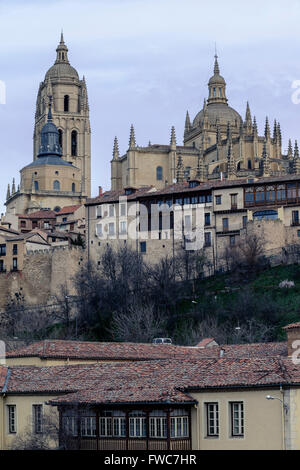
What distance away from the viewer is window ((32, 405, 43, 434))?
37219 millimetres

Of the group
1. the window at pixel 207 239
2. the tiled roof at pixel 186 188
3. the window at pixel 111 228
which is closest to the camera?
the window at pixel 207 239

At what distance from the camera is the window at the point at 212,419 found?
3344 cm

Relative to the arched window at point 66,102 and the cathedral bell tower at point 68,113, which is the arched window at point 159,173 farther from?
the arched window at point 66,102

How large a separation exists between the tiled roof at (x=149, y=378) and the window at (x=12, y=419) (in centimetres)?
71

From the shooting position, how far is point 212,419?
3362cm

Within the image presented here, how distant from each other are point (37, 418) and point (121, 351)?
30.0 feet

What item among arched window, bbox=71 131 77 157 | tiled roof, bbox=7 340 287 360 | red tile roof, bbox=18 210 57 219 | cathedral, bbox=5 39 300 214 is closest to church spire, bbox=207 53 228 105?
cathedral, bbox=5 39 300 214

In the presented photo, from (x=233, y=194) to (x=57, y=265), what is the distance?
16647 millimetres

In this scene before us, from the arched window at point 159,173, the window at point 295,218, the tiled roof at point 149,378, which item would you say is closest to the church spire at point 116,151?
the arched window at point 159,173

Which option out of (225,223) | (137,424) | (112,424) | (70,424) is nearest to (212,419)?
(137,424)

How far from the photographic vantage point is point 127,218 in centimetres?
9638

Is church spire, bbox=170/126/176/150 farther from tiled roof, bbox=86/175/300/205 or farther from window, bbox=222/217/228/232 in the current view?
window, bbox=222/217/228/232

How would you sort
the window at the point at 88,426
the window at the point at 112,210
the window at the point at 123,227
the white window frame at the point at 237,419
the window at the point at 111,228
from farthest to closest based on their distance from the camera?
the window at the point at 112,210 → the window at the point at 111,228 → the window at the point at 123,227 → the window at the point at 88,426 → the white window frame at the point at 237,419
